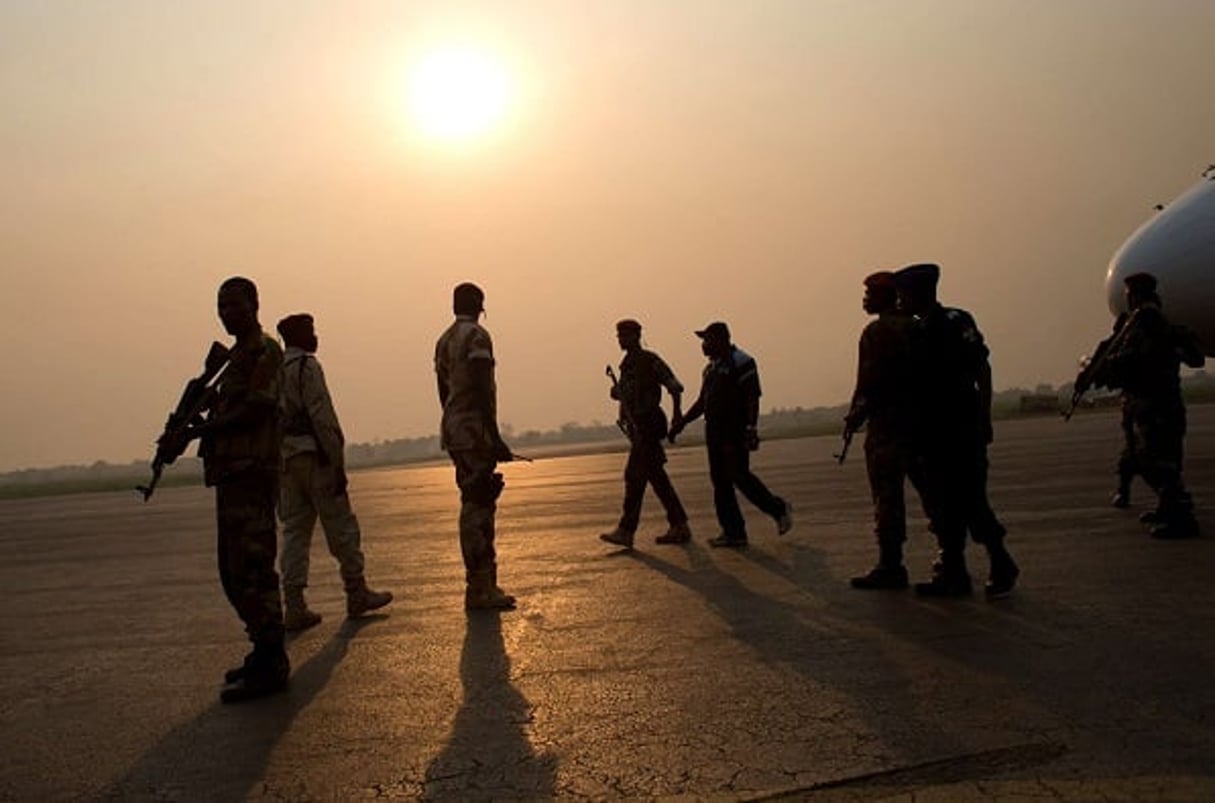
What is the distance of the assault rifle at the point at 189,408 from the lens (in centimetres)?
506

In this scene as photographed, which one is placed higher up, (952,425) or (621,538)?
(952,425)

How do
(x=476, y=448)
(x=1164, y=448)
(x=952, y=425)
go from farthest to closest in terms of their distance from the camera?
(x=1164, y=448) < (x=476, y=448) < (x=952, y=425)

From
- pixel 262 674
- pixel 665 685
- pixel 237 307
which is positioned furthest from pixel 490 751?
pixel 237 307

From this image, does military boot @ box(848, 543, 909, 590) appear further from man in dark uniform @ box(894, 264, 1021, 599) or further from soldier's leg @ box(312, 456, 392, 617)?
soldier's leg @ box(312, 456, 392, 617)

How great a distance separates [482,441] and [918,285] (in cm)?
291

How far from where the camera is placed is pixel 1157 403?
313 inches

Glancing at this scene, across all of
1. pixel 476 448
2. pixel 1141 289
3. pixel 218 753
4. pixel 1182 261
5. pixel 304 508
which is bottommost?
pixel 218 753

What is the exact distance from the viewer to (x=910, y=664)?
15.5 feet

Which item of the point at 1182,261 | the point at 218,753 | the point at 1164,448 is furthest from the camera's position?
the point at 1182,261

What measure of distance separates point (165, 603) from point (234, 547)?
3689 mm

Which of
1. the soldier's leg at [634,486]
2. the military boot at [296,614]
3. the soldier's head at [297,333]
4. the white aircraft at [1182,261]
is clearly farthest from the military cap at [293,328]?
the white aircraft at [1182,261]

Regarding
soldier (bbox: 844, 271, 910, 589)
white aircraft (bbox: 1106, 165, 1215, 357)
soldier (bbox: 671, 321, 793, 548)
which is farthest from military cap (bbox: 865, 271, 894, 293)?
white aircraft (bbox: 1106, 165, 1215, 357)

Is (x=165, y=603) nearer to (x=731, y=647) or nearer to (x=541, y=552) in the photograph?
(x=541, y=552)

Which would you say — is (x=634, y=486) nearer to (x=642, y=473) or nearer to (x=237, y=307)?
(x=642, y=473)
